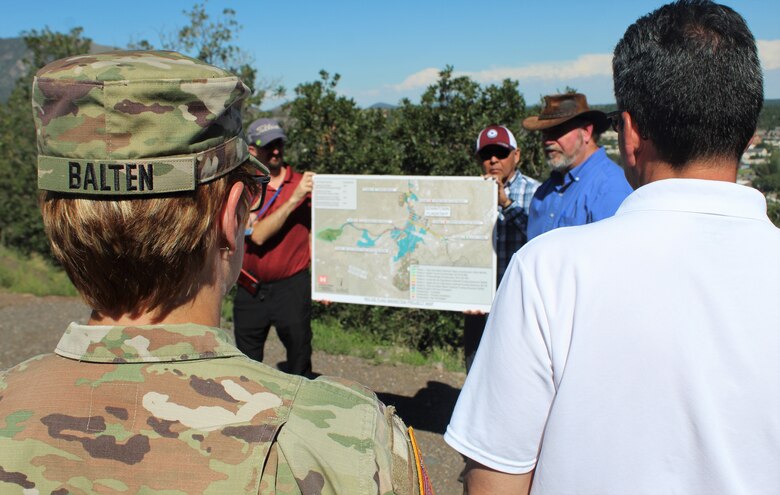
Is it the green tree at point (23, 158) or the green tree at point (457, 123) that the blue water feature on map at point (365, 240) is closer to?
the green tree at point (457, 123)

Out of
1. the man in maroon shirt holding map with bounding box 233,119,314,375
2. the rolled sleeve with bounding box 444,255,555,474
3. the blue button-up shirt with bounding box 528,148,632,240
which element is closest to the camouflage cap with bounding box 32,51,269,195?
the rolled sleeve with bounding box 444,255,555,474

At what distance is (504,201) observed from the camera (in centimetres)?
450

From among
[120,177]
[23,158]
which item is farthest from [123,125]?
[23,158]

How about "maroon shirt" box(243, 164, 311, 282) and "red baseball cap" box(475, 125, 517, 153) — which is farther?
"red baseball cap" box(475, 125, 517, 153)

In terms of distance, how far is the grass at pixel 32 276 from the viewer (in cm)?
951

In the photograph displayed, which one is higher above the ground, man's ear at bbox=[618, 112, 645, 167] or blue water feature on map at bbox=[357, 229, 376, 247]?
man's ear at bbox=[618, 112, 645, 167]

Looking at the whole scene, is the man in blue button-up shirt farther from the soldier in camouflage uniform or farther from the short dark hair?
the soldier in camouflage uniform

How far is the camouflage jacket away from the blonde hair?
70mm

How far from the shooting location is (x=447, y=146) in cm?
698

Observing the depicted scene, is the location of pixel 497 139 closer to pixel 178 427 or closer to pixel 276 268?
pixel 276 268

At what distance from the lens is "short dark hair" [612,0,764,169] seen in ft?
4.52

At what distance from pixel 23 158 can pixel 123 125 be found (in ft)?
38.4

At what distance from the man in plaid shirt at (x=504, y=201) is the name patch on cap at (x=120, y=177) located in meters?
3.29

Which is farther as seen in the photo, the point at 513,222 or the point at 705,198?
the point at 513,222
